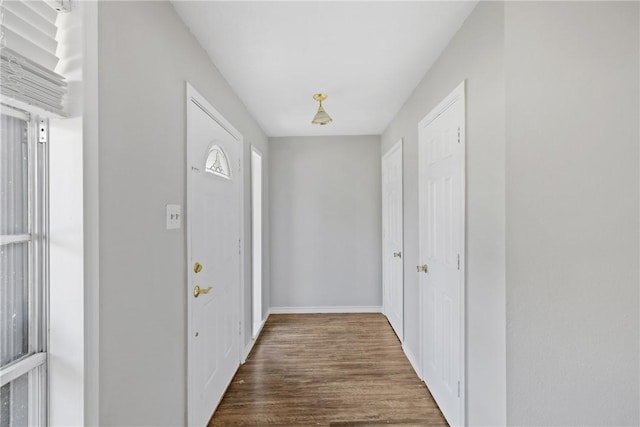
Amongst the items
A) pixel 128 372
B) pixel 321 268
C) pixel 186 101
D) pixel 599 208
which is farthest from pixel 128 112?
pixel 321 268

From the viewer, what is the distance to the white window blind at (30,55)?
77cm

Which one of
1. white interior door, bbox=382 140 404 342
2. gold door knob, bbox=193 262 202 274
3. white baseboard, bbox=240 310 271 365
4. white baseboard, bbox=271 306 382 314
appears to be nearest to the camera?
gold door knob, bbox=193 262 202 274

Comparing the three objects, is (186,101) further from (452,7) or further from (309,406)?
(309,406)

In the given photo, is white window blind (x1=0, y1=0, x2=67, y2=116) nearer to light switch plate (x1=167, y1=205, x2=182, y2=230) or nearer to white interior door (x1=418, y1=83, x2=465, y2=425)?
light switch plate (x1=167, y1=205, x2=182, y2=230)

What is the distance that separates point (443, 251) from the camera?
198cm

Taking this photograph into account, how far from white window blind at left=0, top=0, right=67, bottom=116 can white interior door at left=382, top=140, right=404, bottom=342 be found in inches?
105

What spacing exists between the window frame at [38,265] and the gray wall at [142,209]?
0.46 feet

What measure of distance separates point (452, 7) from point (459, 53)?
265mm

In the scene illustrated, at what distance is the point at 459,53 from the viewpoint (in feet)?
5.65

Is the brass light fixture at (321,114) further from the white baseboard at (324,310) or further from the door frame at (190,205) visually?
the white baseboard at (324,310)

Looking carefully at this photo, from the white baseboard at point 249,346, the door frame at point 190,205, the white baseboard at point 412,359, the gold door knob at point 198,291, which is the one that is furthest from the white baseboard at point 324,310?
the gold door knob at point 198,291

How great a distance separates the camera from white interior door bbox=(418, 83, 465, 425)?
5.70ft

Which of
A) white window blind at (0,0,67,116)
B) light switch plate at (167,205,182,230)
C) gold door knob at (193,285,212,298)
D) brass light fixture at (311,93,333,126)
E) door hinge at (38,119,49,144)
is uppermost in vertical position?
brass light fixture at (311,93,333,126)

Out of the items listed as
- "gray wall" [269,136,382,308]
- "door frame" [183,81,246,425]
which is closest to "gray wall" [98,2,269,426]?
"door frame" [183,81,246,425]
